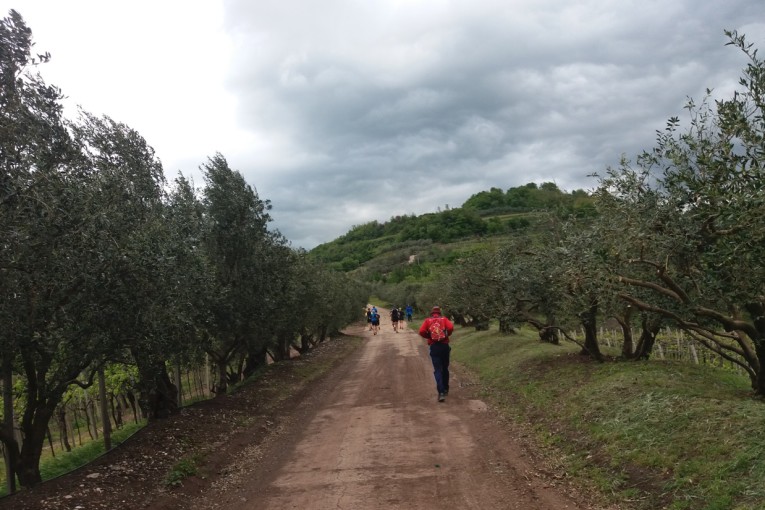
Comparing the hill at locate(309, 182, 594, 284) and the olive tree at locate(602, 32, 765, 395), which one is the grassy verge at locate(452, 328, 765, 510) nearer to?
the olive tree at locate(602, 32, 765, 395)

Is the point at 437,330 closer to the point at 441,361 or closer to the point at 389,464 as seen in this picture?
the point at 441,361

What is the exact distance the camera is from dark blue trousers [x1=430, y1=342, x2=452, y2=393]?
44.1 feet

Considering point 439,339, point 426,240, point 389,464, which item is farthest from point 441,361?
point 426,240

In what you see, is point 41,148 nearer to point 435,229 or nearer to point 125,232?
point 125,232

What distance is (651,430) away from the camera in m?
8.42

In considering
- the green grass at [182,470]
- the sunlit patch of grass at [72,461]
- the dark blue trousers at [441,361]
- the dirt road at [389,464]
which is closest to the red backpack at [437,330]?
the dark blue trousers at [441,361]

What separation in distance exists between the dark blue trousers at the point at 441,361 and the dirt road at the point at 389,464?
50cm

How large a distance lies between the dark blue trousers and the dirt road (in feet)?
1.65

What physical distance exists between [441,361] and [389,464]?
520cm

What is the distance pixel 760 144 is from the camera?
24.1ft

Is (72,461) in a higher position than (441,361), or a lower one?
lower

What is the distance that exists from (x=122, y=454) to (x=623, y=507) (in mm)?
8964

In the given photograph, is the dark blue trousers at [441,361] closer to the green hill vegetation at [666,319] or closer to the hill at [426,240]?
the green hill vegetation at [666,319]

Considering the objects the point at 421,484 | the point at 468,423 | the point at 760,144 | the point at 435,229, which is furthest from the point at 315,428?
the point at 435,229
